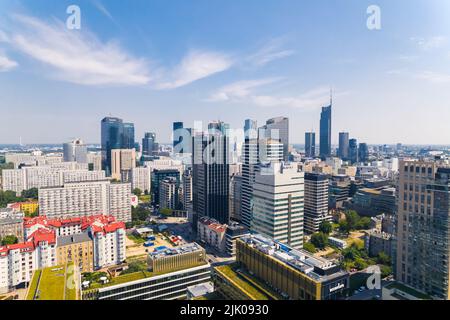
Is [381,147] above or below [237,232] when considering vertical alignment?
above

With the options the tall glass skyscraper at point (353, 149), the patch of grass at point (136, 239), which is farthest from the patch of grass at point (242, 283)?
the tall glass skyscraper at point (353, 149)

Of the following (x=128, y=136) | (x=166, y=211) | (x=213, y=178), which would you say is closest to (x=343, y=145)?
(x=128, y=136)

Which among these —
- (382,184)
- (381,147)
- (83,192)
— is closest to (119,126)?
(83,192)

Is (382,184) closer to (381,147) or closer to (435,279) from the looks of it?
(435,279)

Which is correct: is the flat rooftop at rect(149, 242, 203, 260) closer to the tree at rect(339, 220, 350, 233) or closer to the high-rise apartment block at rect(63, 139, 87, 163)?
the tree at rect(339, 220, 350, 233)

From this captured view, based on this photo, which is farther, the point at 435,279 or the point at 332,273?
the point at 435,279

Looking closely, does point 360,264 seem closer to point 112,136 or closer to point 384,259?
point 384,259

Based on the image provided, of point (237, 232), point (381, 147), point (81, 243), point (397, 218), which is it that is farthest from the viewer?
point (381, 147)
